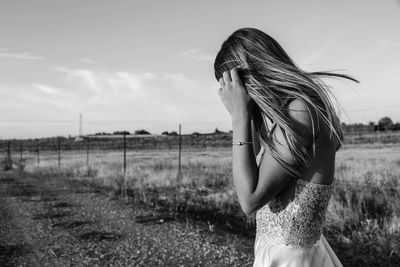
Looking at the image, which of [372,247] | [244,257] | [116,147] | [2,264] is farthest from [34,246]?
[116,147]

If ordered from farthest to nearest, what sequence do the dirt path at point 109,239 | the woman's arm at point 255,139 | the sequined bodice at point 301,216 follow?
the dirt path at point 109,239 < the woman's arm at point 255,139 < the sequined bodice at point 301,216

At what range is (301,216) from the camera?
1354 millimetres

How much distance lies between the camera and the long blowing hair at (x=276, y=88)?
123cm

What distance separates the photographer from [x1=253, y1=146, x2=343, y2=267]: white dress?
1343 mm

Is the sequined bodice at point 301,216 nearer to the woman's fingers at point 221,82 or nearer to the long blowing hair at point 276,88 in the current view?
the long blowing hair at point 276,88

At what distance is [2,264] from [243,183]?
370 centimetres

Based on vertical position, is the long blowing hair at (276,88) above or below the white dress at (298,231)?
above

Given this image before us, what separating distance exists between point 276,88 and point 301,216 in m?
0.46

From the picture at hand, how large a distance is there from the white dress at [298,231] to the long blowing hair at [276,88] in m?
0.14

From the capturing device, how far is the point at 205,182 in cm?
1032

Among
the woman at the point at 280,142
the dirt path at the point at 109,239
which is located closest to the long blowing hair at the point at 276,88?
the woman at the point at 280,142

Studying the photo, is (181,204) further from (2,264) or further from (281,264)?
(281,264)

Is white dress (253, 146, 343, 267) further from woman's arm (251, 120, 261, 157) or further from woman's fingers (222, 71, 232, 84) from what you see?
woman's fingers (222, 71, 232, 84)

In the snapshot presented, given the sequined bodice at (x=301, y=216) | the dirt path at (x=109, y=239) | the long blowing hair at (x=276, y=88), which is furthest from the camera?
the dirt path at (x=109, y=239)
